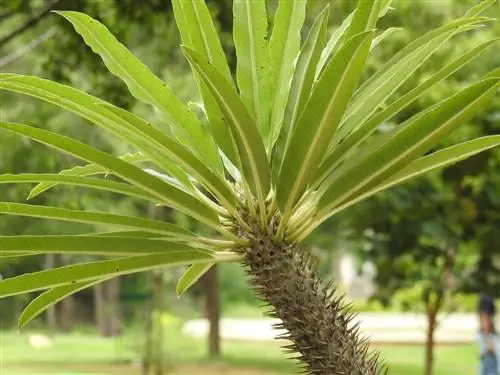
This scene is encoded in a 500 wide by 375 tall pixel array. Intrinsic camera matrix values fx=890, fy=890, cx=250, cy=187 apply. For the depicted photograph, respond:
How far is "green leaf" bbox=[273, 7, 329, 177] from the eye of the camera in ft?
4.19

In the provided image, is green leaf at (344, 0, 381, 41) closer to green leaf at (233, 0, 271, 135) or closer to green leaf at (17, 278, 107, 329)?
green leaf at (233, 0, 271, 135)

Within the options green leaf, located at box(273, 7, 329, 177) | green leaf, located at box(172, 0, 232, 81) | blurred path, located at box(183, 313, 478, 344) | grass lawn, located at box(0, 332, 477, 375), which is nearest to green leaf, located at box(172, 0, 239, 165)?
green leaf, located at box(172, 0, 232, 81)

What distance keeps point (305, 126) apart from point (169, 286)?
17512 millimetres

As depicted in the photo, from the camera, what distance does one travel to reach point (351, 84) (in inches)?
46.6

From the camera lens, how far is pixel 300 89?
1292mm

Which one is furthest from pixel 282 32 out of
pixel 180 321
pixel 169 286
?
pixel 169 286

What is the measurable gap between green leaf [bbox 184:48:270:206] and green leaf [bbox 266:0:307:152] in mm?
77

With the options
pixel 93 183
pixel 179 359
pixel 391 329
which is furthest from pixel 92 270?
pixel 391 329

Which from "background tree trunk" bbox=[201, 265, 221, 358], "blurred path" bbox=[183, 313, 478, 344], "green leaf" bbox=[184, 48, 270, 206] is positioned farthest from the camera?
"blurred path" bbox=[183, 313, 478, 344]

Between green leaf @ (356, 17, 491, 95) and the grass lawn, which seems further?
the grass lawn

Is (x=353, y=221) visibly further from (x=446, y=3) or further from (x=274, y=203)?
(x=274, y=203)

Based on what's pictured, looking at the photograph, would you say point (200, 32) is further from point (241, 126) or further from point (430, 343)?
point (430, 343)

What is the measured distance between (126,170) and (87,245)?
0.12m

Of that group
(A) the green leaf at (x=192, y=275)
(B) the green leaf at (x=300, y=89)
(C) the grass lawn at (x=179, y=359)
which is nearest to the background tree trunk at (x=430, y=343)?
(A) the green leaf at (x=192, y=275)
